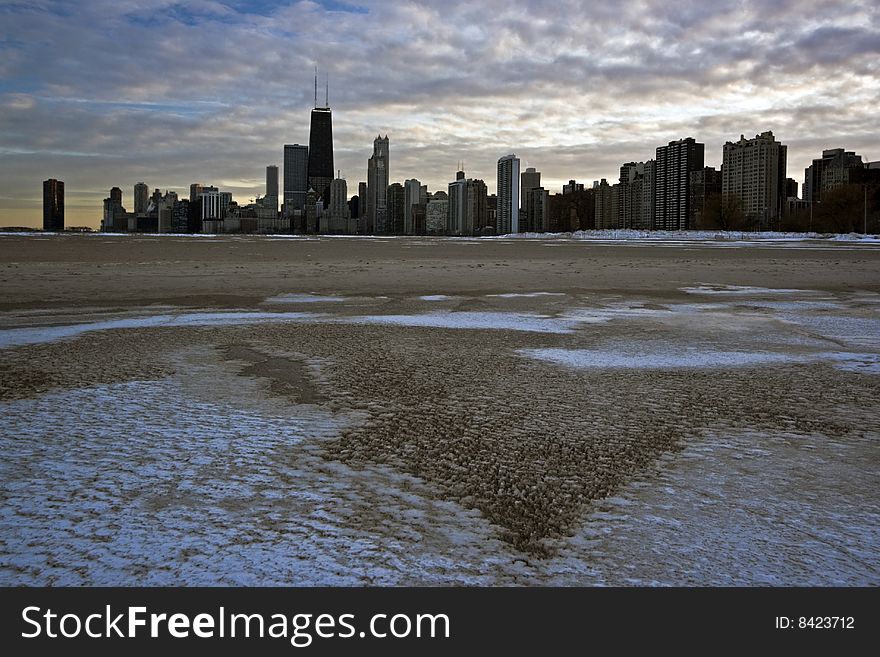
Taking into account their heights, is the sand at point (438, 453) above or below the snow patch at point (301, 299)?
below

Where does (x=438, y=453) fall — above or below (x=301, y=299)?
below

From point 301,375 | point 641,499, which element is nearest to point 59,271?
point 301,375

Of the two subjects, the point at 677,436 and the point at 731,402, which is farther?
the point at 731,402

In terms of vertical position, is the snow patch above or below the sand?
above

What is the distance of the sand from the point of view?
1915mm

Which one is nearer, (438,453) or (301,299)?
(438,453)

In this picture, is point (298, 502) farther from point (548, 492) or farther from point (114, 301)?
point (114, 301)

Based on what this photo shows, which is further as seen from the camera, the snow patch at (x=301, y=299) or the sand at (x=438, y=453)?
the snow patch at (x=301, y=299)

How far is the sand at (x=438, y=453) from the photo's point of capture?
6.28 ft

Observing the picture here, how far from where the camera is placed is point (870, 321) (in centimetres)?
717

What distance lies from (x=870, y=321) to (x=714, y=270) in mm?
9192

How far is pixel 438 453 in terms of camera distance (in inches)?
112

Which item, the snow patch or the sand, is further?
the snow patch
